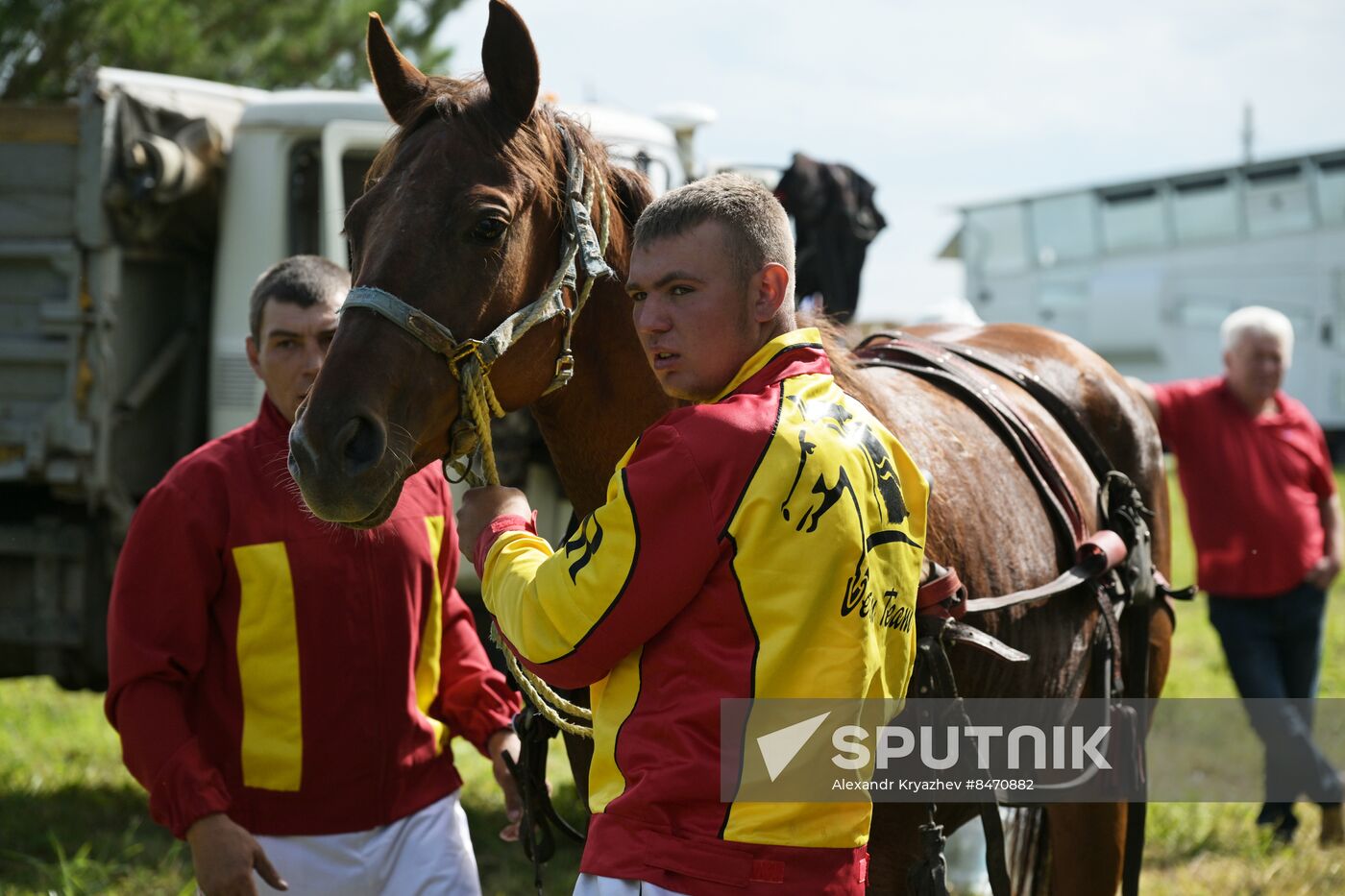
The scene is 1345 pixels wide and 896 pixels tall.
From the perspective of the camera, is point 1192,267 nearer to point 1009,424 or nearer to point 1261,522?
point 1261,522

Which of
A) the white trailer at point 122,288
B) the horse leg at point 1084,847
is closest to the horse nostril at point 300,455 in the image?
the horse leg at point 1084,847

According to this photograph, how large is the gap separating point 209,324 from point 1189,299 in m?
21.3

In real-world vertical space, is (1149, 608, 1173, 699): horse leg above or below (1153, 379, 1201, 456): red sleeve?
below

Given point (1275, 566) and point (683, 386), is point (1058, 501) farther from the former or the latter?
point (1275, 566)

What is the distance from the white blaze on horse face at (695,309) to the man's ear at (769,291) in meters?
0.01

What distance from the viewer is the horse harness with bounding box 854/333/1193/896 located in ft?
7.72

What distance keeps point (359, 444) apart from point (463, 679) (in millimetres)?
1096

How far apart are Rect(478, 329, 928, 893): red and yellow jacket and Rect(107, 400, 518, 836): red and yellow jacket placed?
0.92m

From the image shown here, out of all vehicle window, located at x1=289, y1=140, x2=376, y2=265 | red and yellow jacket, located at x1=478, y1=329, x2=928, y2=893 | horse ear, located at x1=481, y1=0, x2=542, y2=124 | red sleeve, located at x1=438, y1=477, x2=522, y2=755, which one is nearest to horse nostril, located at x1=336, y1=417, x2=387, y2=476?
red and yellow jacket, located at x1=478, y1=329, x2=928, y2=893

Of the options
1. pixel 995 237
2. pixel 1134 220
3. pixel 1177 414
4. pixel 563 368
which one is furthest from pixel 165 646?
pixel 995 237

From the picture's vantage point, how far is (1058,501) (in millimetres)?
3229

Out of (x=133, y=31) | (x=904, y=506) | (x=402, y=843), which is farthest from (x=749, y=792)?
(x=133, y=31)

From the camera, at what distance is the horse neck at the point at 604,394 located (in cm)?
238

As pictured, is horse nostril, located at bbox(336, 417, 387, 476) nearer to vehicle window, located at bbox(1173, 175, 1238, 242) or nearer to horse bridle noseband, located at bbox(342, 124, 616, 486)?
horse bridle noseband, located at bbox(342, 124, 616, 486)
